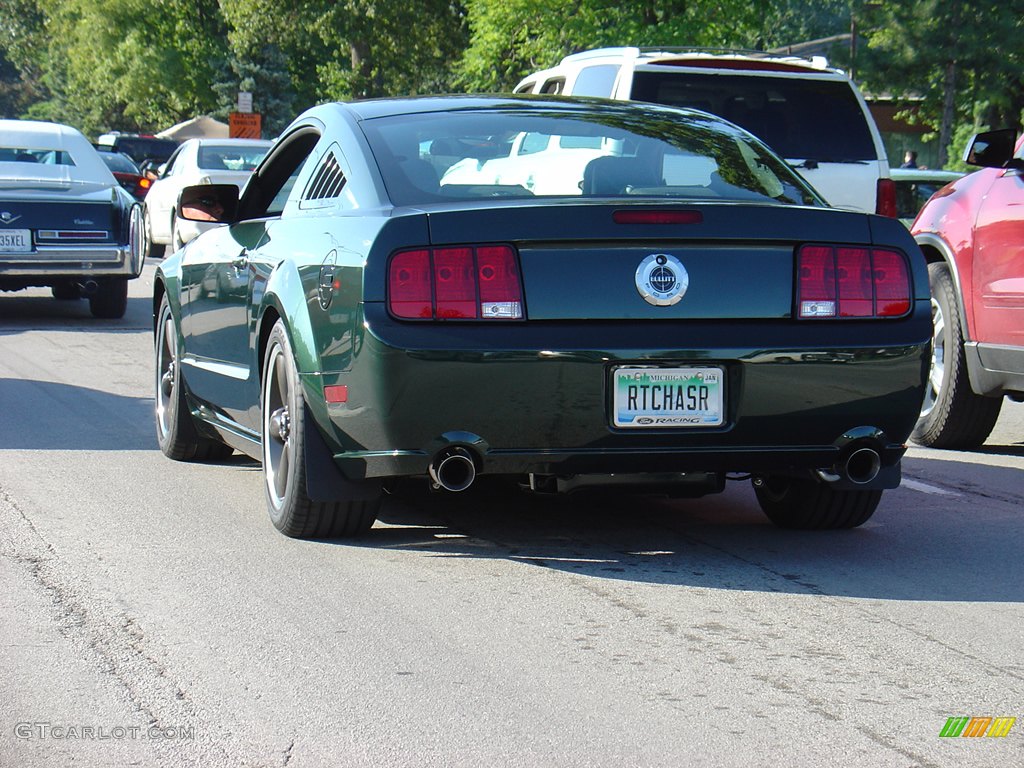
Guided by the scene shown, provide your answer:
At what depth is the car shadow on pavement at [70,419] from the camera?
834 centimetres

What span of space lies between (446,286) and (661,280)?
66cm

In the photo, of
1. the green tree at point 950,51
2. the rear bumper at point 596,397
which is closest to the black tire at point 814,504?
the rear bumper at point 596,397

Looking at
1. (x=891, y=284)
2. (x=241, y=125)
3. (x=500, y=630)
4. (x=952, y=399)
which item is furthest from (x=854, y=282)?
(x=241, y=125)

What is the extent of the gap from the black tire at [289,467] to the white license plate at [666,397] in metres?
0.97

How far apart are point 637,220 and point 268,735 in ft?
7.16

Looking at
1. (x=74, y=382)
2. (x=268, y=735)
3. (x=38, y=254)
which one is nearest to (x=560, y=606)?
(x=268, y=735)

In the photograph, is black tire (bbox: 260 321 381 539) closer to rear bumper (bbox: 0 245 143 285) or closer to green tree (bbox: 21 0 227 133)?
rear bumper (bbox: 0 245 143 285)

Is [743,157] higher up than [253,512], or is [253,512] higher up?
[743,157]

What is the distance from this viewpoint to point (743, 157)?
20.6 feet

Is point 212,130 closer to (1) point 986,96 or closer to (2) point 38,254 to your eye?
(1) point 986,96

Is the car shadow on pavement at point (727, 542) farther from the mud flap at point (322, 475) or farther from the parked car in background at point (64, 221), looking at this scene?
the parked car in background at point (64, 221)

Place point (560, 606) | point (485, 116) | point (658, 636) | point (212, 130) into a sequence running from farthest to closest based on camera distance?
point (212, 130)
point (485, 116)
point (560, 606)
point (658, 636)

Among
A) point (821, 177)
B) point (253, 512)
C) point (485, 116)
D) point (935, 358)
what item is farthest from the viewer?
point (821, 177)

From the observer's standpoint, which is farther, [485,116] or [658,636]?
[485,116]
